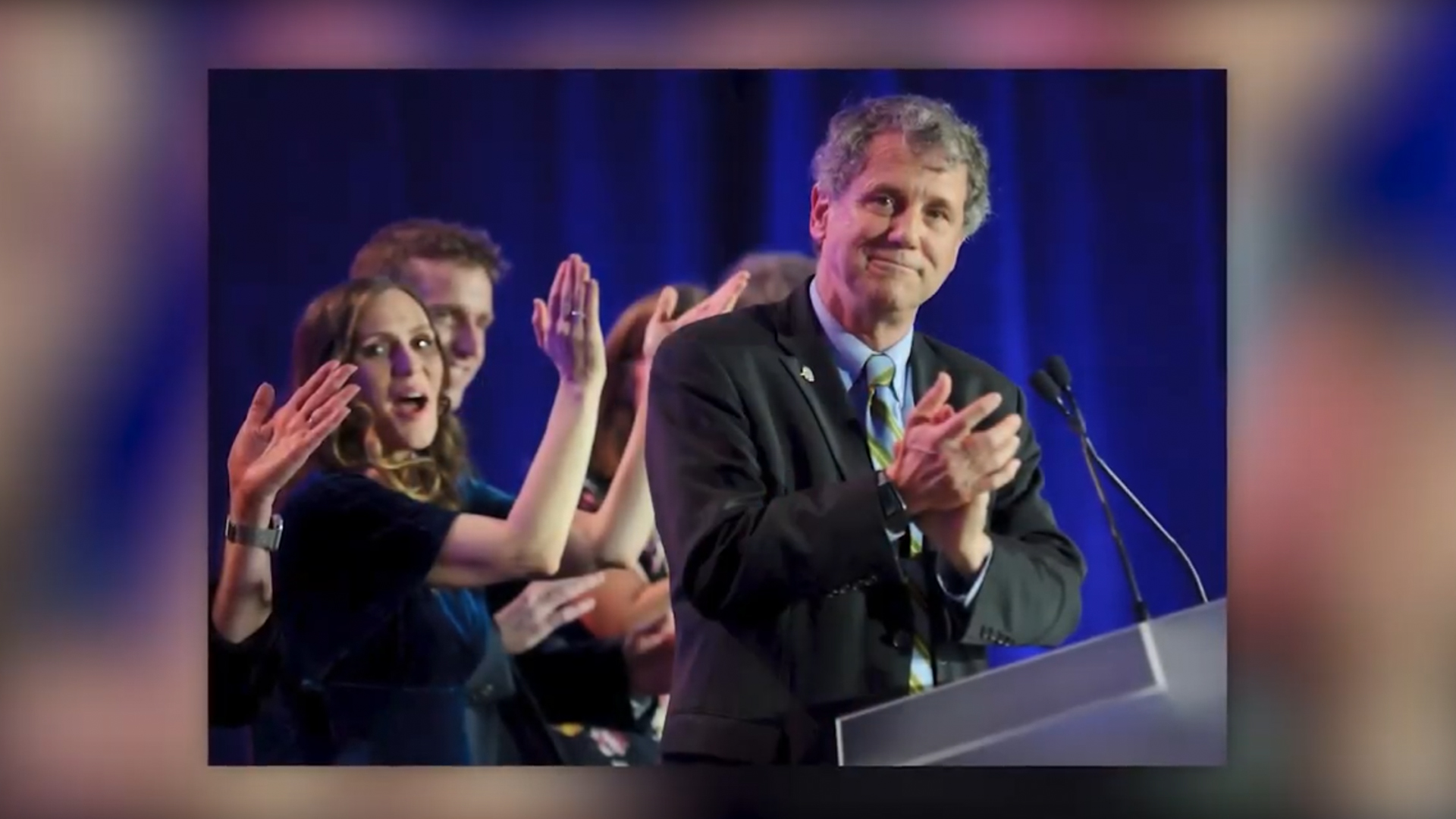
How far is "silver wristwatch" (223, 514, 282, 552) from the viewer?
8.30ft

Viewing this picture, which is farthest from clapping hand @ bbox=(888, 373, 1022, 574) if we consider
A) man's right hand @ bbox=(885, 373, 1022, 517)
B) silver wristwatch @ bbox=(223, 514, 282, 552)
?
silver wristwatch @ bbox=(223, 514, 282, 552)

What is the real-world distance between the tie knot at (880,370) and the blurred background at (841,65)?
565 mm

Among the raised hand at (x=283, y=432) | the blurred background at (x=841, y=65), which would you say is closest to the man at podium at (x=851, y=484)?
the blurred background at (x=841, y=65)

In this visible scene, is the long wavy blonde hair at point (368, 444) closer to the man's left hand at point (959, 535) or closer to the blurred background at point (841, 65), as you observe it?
the blurred background at point (841, 65)

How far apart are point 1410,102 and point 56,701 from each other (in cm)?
277

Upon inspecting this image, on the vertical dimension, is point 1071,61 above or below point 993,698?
above

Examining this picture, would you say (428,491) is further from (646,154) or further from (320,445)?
(646,154)

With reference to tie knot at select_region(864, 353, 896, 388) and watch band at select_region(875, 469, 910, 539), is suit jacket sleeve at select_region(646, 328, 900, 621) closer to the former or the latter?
watch band at select_region(875, 469, 910, 539)

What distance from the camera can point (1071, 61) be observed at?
262 cm

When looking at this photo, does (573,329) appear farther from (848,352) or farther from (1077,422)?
(1077,422)

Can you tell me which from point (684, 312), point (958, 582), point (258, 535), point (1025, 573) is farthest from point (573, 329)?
point (1025, 573)

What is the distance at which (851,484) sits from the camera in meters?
2.46

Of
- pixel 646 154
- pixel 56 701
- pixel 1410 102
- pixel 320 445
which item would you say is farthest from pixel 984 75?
pixel 56 701

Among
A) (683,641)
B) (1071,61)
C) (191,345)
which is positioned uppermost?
(1071,61)
